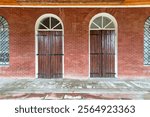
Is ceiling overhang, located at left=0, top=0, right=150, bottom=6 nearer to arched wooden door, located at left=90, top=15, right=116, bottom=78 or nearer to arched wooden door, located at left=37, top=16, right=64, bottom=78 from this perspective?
arched wooden door, located at left=90, top=15, right=116, bottom=78

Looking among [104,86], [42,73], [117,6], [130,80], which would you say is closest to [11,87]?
[42,73]

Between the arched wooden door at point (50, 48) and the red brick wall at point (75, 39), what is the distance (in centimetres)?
36

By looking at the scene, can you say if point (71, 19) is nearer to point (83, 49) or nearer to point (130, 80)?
point (83, 49)

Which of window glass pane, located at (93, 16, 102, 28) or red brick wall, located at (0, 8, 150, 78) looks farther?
window glass pane, located at (93, 16, 102, 28)

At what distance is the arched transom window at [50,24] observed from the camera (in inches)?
492

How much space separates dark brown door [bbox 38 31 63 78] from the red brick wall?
0.38m

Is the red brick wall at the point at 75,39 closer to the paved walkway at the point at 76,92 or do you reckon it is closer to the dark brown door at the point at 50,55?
the dark brown door at the point at 50,55

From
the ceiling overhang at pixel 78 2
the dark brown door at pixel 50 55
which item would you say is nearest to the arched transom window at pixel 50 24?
the dark brown door at pixel 50 55

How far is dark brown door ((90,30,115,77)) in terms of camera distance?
1253cm

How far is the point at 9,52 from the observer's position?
12.3 meters

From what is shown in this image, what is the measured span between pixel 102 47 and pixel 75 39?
1.47 metres

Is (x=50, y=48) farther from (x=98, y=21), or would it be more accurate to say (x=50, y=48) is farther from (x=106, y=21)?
(x=106, y=21)

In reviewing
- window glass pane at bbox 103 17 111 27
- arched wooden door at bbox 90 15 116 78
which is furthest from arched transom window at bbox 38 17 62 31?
window glass pane at bbox 103 17 111 27

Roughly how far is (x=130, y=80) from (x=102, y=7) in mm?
3840
